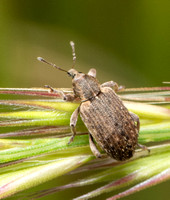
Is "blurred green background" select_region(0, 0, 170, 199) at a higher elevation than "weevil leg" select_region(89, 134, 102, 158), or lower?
higher

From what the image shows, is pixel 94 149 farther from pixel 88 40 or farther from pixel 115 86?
pixel 88 40

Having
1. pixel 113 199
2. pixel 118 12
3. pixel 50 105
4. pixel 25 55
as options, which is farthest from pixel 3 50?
pixel 113 199

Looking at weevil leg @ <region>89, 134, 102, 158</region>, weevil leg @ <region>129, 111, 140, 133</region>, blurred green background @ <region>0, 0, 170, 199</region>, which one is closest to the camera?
weevil leg @ <region>89, 134, 102, 158</region>

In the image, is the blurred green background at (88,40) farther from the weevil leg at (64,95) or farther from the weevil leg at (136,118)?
the weevil leg at (64,95)

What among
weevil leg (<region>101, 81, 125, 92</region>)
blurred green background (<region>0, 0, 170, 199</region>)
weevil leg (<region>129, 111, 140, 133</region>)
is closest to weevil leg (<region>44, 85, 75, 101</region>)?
weevil leg (<region>129, 111, 140, 133</region>)

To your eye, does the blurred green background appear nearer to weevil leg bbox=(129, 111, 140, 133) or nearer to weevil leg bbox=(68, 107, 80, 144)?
weevil leg bbox=(129, 111, 140, 133)

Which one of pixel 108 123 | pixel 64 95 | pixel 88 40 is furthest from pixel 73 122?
pixel 88 40

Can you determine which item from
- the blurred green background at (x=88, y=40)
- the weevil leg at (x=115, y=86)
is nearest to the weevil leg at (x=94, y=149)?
the weevil leg at (x=115, y=86)
